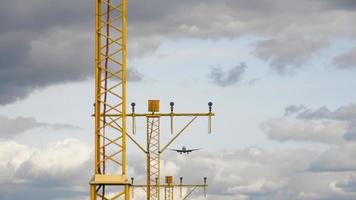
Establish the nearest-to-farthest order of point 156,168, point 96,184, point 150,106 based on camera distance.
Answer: point 96,184, point 150,106, point 156,168

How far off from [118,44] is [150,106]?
26.6m

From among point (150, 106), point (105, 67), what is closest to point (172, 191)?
point (150, 106)

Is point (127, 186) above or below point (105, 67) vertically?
below

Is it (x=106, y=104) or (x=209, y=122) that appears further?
(x=209, y=122)

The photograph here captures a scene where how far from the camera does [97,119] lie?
8006cm

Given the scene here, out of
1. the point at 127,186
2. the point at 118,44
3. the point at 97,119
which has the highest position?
the point at 118,44

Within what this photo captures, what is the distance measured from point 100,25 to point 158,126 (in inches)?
1280

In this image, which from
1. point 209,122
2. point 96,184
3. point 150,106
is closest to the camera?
point 96,184

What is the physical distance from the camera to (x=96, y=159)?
7931 centimetres

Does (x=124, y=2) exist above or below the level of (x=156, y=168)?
above

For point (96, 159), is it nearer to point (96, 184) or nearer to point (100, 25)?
point (96, 184)

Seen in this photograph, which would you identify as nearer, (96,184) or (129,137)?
(96,184)

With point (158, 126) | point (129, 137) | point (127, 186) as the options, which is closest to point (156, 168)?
point (158, 126)

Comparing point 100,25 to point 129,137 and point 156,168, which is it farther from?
point 156,168
